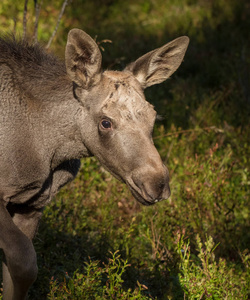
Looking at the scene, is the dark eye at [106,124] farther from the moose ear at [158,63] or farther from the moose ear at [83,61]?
the moose ear at [158,63]

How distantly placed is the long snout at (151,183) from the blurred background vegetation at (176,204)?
81cm

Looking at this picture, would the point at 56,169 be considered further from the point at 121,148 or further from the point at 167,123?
the point at 167,123

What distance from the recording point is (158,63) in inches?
209

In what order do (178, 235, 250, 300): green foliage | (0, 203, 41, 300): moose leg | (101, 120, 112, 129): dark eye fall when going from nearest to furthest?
(0, 203, 41, 300): moose leg, (101, 120, 112, 129): dark eye, (178, 235, 250, 300): green foliage

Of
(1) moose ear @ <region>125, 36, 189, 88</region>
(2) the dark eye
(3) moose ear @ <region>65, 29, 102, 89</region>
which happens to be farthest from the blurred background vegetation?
(3) moose ear @ <region>65, 29, 102, 89</region>

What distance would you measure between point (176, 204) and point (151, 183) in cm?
303

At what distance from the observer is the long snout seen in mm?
4281

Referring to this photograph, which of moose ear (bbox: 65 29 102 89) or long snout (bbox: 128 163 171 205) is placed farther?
moose ear (bbox: 65 29 102 89)

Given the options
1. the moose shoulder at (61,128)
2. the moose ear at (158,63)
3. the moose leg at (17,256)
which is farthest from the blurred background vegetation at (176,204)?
the moose ear at (158,63)

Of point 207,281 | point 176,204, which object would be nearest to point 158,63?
point 207,281

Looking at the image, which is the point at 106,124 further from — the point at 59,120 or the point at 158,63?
the point at 158,63

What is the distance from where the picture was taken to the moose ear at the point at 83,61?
466 centimetres

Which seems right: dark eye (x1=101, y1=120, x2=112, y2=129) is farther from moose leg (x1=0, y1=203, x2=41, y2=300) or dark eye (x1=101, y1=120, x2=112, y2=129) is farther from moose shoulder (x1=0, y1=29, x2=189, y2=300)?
moose leg (x1=0, y1=203, x2=41, y2=300)

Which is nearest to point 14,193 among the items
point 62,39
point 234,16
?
point 62,39
